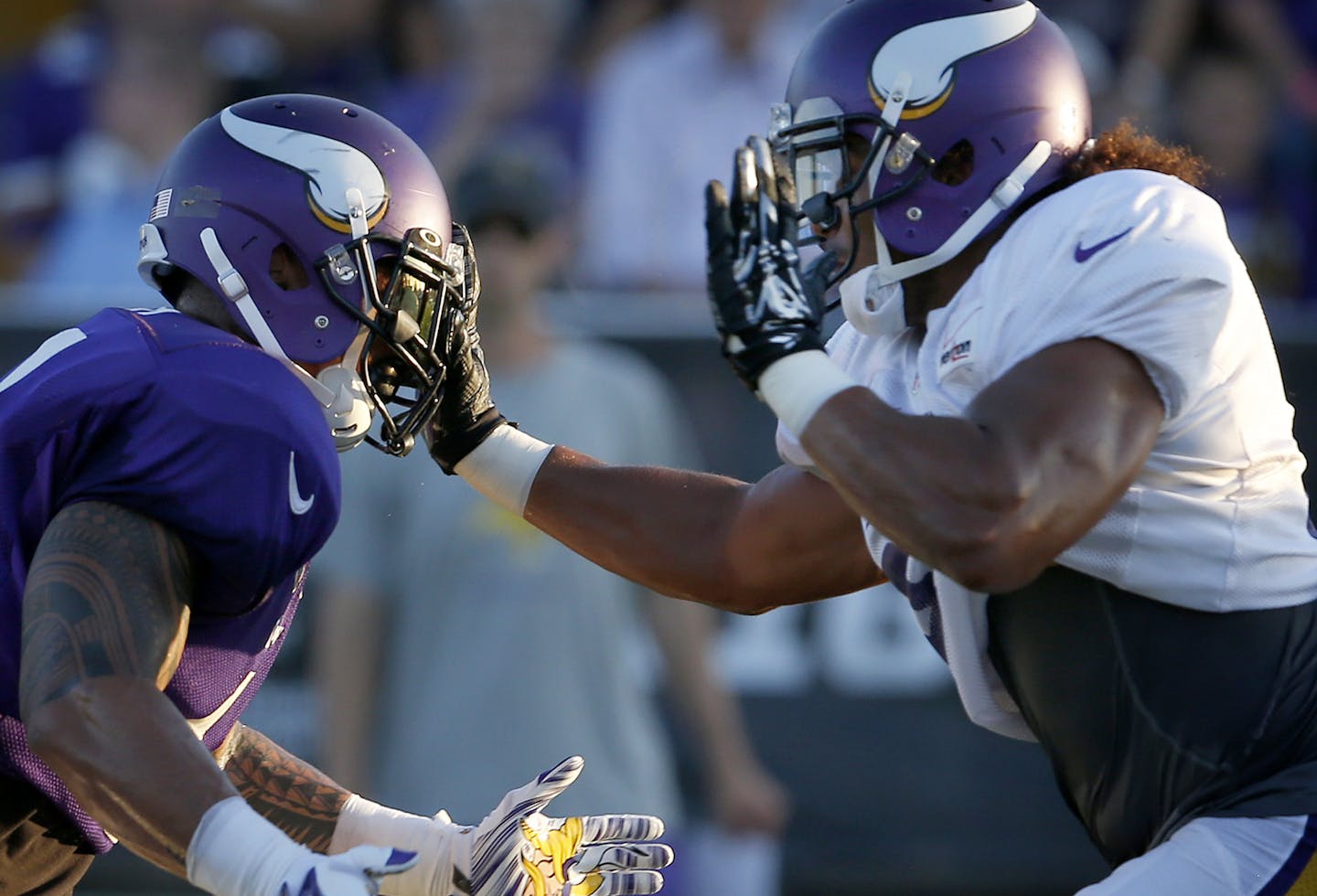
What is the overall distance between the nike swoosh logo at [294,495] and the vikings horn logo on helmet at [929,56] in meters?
1.08

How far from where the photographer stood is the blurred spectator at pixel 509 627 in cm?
516

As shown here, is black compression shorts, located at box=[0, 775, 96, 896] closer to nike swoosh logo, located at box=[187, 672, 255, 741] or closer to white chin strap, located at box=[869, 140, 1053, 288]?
nike swoosh logo, located at box=[187, 672, 255, 741]

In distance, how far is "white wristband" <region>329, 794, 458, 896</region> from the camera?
9.82ft

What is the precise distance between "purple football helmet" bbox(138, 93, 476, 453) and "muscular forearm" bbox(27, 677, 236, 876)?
2.37 feet

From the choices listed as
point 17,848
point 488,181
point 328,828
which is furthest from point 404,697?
point 17,848

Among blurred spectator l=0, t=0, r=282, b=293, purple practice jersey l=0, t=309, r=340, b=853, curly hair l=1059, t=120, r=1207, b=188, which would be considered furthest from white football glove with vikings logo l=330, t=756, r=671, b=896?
blurred spectator l=0, t=0, r=282, b=293

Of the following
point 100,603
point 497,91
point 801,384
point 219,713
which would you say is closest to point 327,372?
point 219,713

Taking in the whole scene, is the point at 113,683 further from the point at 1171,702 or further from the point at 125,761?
the point at 1171,702

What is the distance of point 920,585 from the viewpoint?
2.88 meters

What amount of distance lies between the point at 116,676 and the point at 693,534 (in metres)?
1.31

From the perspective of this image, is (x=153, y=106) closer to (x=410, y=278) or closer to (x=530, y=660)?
(x=530, y=660)

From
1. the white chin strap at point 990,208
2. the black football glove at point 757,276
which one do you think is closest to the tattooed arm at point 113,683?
the black football glove at point 757,276

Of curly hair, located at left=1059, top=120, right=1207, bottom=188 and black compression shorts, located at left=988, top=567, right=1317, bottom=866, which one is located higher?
curly hair, located at left=1059, top=120, right=1207, bottom=188

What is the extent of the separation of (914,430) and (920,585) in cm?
46
